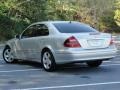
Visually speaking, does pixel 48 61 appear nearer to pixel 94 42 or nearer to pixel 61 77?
pixel 61 77

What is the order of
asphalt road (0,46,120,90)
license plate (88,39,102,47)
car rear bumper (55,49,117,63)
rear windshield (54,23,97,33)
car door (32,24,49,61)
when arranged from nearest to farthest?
asphalt road (0,46,120,90) → car rear bumper (55,49,117,63) → license plate (88,39,102,47) → rear windshield (54,23,97,33) → car door (32,24,49,61)

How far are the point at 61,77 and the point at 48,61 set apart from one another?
4.00 ft

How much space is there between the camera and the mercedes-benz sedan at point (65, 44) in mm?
11719

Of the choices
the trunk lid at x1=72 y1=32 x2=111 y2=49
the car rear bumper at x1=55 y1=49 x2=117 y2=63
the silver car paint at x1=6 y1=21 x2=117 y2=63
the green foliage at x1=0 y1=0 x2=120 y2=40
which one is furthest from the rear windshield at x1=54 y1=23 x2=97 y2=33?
the green foliage at x1=0 y1=0 x2=120 y2=40

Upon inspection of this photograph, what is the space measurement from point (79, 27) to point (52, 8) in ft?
78.8

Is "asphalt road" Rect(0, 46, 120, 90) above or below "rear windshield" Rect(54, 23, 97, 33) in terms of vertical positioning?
below

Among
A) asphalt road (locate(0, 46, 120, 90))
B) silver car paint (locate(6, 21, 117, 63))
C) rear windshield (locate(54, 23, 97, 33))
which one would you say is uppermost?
rear windshield (locate(54, 23, 97, 33))

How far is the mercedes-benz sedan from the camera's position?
461 inches

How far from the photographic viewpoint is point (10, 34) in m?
30.5

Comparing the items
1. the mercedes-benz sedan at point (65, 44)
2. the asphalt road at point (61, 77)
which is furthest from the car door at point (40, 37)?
the asphalt road at point (61, 77)

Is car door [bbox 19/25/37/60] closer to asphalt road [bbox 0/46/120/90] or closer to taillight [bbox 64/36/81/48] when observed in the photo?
asphalt road [bbox 0/46/120/90]

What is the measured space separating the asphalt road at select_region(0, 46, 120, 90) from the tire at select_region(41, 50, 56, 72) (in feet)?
0.56

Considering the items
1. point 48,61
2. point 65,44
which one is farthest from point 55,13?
point 65,44

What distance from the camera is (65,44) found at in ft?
38.5
